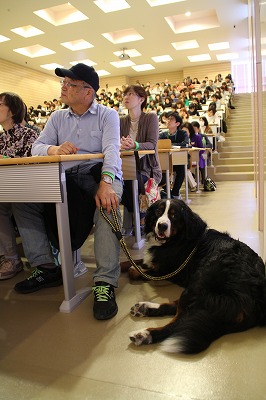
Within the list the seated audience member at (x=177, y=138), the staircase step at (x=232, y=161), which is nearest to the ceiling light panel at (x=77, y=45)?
the staircase step at (x=232, y=161)

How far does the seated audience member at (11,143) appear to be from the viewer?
7.12 feet

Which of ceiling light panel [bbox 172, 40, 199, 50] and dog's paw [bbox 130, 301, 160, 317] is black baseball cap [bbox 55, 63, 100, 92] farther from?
ceiling light panel [bbox 172, 40, 199, 50]

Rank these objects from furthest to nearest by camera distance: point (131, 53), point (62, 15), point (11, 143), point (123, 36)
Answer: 1. point (131, 53)
2. point (123, 36)
3. point (62, 15)
4. point (11, 143)

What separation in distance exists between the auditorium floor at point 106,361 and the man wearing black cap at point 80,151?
0.26 metres

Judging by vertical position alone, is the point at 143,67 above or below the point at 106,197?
above

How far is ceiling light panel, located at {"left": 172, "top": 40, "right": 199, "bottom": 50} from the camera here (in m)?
13.5

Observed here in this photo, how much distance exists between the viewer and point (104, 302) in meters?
1.60

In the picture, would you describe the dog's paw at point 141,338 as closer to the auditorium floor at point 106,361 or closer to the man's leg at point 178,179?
the auditorium floor at point 106,361

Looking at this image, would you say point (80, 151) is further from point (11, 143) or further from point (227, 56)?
point (227, 56)

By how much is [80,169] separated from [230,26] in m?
12.2

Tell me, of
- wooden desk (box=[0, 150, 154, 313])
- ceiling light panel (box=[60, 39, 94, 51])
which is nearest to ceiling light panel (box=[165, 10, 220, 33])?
ceiling light panel (box=[60, 39, 94, 51])

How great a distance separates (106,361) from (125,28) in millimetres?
11995

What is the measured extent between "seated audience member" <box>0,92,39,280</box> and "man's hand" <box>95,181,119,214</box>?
30.5 inches

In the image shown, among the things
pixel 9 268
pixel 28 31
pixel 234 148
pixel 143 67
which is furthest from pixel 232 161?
pixel 143 67
